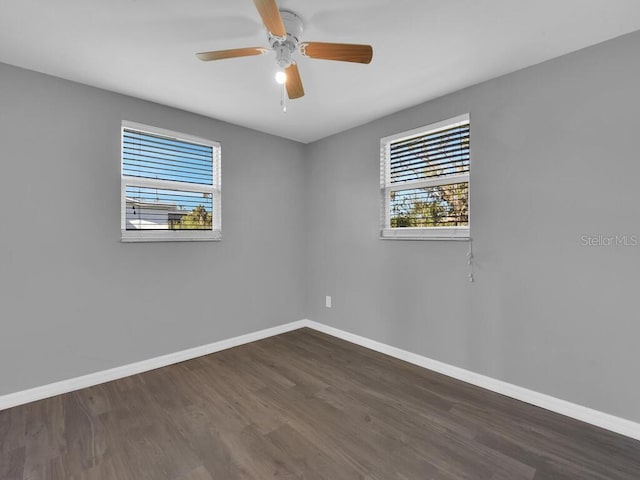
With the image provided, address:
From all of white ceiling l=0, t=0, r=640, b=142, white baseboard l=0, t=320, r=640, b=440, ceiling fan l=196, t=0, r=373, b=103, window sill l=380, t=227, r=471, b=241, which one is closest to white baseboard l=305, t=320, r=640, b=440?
white baseboard l=0, t=320, r=640, b=440

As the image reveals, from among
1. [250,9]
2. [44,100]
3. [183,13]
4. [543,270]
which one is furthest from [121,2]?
[543,270]

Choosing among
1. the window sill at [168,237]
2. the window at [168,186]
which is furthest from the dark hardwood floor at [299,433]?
the window at [168,186]

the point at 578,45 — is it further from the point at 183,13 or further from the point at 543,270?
the point at 183,13

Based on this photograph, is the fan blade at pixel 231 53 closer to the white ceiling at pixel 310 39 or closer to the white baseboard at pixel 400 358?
the white ceiling at pixel 310 39

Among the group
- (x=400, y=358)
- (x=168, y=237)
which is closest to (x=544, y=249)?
(x=400, y=358)

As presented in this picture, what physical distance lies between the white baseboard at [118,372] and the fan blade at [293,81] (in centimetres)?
261

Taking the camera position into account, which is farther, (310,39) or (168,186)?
(168,186)

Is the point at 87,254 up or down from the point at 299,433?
up

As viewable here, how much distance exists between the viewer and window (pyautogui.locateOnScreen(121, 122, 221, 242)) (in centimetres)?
267

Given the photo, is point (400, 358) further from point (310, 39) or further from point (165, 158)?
point (165, 158)

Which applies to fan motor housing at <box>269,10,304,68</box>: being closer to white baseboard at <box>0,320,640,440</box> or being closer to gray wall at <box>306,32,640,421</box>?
gray wall at <box>306,32,640,421</box>

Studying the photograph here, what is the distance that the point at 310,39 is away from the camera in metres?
1.92

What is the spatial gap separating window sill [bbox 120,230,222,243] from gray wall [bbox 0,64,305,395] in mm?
62

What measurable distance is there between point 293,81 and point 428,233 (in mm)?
1790
